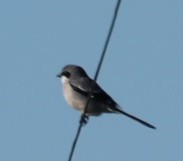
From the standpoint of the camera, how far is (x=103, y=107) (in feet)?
43.0

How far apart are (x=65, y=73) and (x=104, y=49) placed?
5896 millimetres

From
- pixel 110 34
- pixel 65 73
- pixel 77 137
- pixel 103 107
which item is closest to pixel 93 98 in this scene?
pixel 103 107

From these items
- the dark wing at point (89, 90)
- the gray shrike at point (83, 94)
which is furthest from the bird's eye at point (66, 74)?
the dark wing at point (89, 90)

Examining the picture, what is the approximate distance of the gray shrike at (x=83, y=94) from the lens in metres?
13.1

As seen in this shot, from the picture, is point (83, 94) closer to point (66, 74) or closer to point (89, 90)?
point (89, 90)

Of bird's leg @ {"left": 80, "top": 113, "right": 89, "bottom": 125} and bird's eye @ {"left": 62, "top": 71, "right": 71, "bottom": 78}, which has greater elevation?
bird's eye @ {"left": 62, "top": 71, "right": 71, "bottom": 78}

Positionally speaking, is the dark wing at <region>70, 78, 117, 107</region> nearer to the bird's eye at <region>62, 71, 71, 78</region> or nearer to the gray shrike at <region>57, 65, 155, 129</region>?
the gray shrike at <region>57, 65, 155, 129</region>

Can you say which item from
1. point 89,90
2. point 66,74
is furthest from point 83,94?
point 66,74

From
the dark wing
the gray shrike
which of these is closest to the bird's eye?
the gray shrike

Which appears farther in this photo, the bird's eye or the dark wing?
the bird's eye

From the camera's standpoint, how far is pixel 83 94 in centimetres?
1345

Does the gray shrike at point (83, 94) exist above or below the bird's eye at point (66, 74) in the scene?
below

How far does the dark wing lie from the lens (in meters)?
13.1

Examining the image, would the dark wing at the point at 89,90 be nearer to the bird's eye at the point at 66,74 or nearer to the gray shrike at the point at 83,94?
the gray shrike at the point at 83,94
